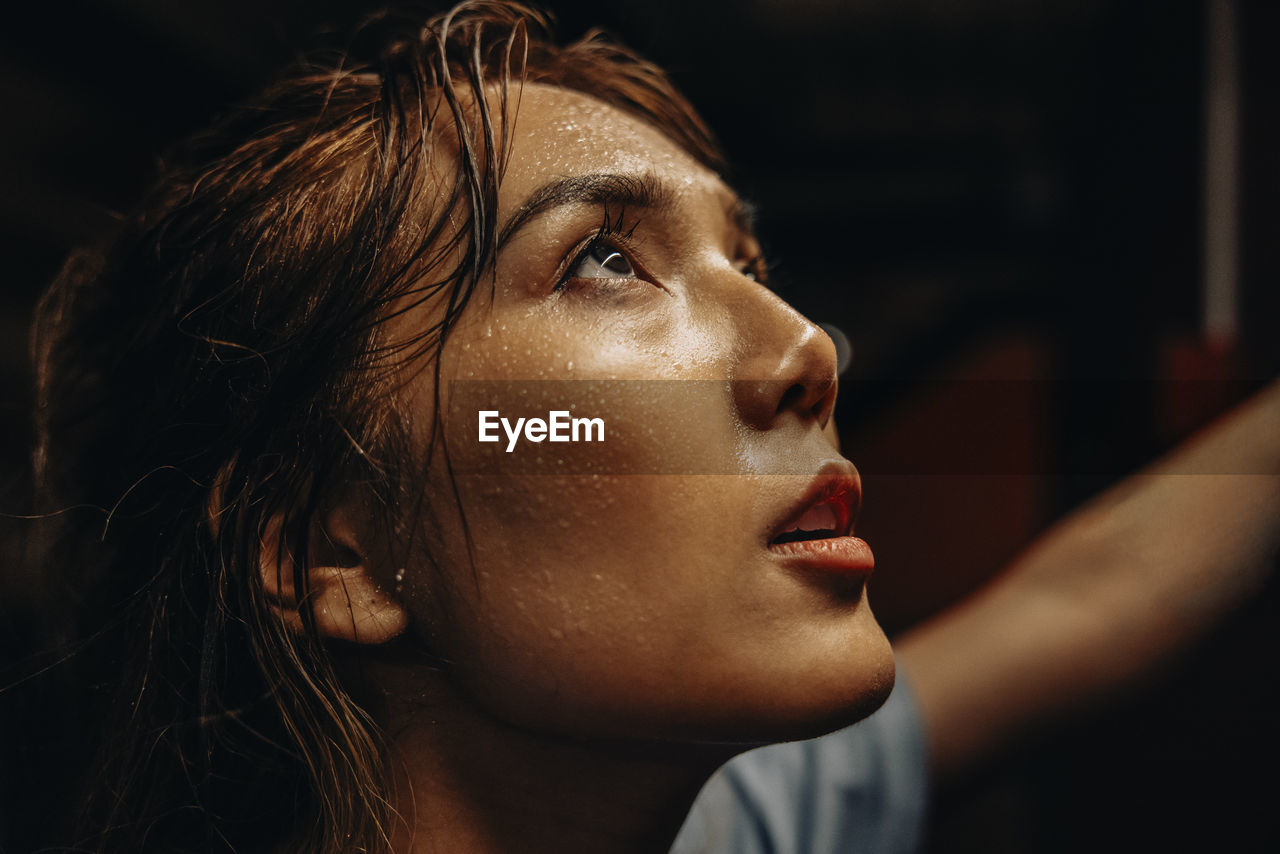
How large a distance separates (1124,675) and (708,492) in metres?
0.51

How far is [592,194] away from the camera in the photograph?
48 centimetres

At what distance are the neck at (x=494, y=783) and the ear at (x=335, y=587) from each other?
0.06 meters

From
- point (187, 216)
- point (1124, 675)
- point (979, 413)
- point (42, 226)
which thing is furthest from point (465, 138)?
point (979, 413)

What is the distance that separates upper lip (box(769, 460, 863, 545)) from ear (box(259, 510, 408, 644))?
9.2 inches

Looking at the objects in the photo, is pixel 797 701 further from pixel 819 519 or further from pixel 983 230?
pixel 983 230

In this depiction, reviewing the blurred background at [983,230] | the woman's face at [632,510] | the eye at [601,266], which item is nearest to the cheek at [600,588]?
the woman's face at [632,510]

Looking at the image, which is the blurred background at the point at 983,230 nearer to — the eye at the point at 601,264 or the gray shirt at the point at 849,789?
the gray shirt at the point at 849,789

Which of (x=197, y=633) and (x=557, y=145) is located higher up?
(x=557, y=145)

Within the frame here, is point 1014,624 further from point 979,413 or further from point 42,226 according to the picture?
point 42,226

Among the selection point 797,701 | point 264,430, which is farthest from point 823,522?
point 264,430

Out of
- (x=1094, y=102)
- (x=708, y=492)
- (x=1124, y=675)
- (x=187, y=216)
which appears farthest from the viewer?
(x=1094, y=102)

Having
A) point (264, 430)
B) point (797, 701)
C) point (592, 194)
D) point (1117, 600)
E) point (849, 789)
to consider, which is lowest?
point (849, 789)

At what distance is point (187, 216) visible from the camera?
1.76ft

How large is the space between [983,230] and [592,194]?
1058mm
